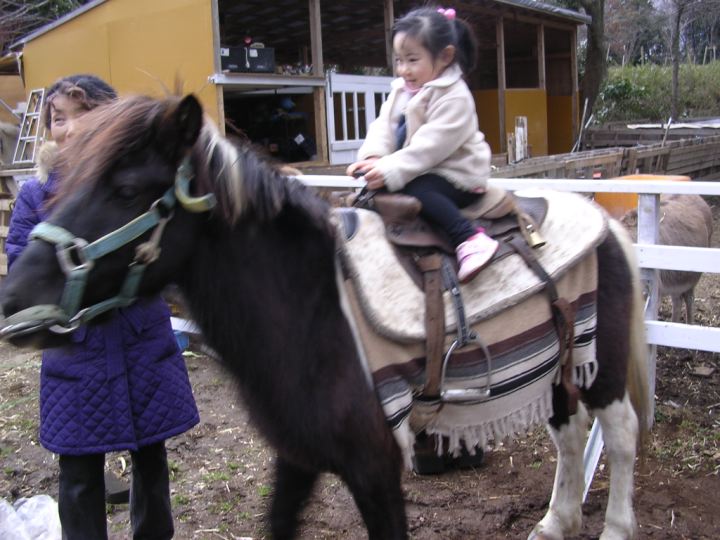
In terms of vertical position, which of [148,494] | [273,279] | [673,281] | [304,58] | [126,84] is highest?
[304,58]

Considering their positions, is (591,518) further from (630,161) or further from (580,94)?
(580,94)

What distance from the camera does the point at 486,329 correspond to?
2254mm

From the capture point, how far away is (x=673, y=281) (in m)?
4.86

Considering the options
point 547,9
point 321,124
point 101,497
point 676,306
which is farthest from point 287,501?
point 547,9

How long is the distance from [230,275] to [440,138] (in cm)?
83

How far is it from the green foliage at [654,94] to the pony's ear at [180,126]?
2182cm

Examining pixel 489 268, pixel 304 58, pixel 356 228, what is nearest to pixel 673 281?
pixel 489 268

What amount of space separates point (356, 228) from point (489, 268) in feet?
1.59

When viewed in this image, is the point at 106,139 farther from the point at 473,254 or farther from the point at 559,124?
the point at 559,124

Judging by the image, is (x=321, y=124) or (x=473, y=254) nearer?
(x=473, y=254)

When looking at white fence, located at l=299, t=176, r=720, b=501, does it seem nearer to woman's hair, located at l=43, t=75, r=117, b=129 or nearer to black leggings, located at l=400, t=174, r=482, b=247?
black leggings, located at l=400, t=174, r=482, b=247

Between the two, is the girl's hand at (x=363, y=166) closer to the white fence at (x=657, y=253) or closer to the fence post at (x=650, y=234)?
the white fence at (x=657, y=253)

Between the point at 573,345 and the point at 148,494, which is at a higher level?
the point at 573,345

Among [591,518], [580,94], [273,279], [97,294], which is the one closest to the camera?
[97,294]
